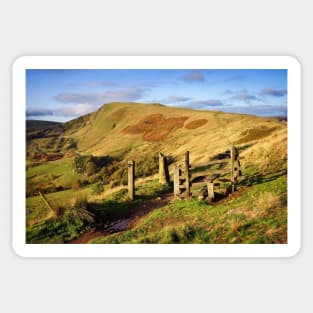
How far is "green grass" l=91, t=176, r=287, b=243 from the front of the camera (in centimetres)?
696

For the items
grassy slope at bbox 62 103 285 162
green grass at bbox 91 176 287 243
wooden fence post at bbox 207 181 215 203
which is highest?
grassy slope at bbox 62 103 285 162

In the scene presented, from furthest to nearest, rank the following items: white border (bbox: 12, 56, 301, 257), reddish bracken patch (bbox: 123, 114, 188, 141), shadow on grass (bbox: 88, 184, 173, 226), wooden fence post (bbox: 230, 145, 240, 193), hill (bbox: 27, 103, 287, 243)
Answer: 1. reddish bracken patch (bbox: 123, 114, 188, 141)
2. wooden fence post (bbox: 230, 145, 240, 193)
3. shadow on grass (bbox: 88, 184, 173, 226)
4. hill (bbox: 27, 103, 287, 243)
5. white border (bbox: 12, 56, 301, 257)

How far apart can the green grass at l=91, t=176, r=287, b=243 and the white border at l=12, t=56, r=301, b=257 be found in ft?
0.35

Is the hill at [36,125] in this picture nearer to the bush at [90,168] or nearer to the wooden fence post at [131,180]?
the bush at [90,168]

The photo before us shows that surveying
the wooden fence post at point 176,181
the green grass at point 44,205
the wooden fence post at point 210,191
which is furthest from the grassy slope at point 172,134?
the green grass at point 44,205

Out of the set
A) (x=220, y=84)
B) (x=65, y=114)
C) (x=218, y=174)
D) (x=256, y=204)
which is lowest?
(x=256, y=204)

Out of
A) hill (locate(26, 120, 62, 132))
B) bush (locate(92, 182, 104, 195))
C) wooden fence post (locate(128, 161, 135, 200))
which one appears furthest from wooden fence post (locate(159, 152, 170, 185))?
hill (locate(26, 120, 62, 132))

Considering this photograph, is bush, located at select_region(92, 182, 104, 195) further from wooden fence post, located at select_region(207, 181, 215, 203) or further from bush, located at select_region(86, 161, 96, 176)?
wooden fence post, located at select_region(207, 181, 215, 203)
